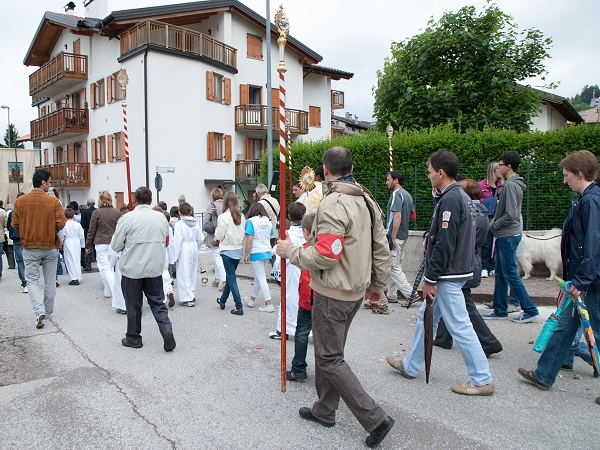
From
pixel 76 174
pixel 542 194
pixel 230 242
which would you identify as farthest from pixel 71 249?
pixel 76 174

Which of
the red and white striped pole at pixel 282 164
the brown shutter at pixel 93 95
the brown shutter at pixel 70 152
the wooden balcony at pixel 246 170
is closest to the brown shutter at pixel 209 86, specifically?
the wooden balcony at pixel 246 170

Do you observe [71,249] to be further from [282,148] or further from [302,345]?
[282,148]

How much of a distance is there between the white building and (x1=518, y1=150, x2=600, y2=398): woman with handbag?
2263 cm

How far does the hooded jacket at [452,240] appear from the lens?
413 cm

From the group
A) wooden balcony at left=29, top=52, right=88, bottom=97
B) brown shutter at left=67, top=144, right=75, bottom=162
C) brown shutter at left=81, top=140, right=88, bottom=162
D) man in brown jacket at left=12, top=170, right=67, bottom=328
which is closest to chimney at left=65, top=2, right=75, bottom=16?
wooden balcony at left=29, top=52, right=88, bottom=97

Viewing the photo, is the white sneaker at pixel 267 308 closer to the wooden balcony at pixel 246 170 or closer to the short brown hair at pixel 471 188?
the short brown hair at pixel 471 188

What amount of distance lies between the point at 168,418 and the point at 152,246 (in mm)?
2411

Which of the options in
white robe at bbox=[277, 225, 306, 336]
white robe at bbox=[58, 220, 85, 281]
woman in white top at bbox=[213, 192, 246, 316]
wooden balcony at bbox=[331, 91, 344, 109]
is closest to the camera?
white robe at bbox=[277, 225, 306, 336]

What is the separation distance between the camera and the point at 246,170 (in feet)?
93.8

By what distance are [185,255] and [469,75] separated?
49.3 feet

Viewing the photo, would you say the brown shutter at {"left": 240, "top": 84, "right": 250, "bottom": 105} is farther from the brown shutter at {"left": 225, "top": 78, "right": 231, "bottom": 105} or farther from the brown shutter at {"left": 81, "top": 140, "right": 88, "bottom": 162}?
the brown shutter at {"left": 81, "top": 140, "right": 88, "bottom": 162}

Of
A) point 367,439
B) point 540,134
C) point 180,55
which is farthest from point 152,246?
point 180,55

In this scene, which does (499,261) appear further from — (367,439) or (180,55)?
(180,55)

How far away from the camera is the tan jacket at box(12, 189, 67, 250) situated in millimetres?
6699
